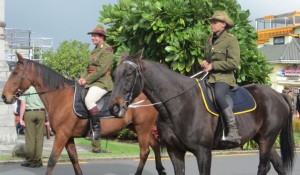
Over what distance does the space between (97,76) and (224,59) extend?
2.94 m

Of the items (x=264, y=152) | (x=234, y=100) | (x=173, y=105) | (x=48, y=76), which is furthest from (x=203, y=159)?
(x=48, y=76)

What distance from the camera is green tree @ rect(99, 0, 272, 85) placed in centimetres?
1484

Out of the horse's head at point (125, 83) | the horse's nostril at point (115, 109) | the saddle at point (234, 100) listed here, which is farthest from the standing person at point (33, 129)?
the horse's nostril at point (115, 109)

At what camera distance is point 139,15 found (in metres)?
15.4

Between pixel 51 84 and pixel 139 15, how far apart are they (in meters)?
6.18

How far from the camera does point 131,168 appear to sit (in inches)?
474

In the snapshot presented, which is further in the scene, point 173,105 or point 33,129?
point 33,129

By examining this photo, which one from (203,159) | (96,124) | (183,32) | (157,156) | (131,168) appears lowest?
(131,168)

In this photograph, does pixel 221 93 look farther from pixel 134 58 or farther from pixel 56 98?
pixel 56 98

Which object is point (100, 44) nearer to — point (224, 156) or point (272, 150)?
point (272, 150)

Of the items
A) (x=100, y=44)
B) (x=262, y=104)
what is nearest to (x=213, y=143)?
(x=262, y=104)

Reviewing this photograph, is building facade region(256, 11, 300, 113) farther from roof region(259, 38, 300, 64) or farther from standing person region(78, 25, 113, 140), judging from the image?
standing person region(78, 25, 113, 140)

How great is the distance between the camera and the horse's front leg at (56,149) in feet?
29.6

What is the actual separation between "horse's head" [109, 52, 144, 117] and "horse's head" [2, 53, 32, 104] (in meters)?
3.75
